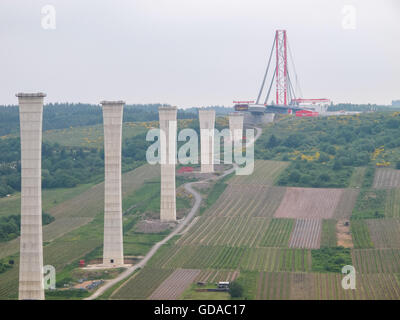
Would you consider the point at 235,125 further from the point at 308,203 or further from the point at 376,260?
the point at 376,260

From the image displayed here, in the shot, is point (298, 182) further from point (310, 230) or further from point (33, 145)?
point (33, 145)

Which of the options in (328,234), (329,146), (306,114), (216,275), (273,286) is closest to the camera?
(273,286)

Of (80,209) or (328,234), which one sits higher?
(80,209)

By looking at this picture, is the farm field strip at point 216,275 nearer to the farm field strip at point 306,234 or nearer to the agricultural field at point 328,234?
the farm field strip at point 306,234

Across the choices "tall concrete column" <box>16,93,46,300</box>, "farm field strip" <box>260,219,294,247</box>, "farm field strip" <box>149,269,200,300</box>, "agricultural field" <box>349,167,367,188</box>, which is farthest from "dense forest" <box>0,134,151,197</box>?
"tall concrete column" <box>16,93,46,300</box>

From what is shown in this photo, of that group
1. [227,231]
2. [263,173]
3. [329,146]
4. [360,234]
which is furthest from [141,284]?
[329,146]

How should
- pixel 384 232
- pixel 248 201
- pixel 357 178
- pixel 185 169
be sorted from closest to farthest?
pixel 384 232 < pixel 248 201 < pixel 357 178 < pixel 185 169
